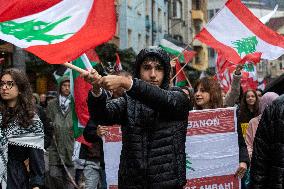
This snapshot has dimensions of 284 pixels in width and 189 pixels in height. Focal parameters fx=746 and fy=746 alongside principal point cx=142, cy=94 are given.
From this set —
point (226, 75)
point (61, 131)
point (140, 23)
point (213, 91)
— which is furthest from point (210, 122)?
point (140, 23)

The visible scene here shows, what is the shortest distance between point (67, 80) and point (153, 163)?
5.49 m

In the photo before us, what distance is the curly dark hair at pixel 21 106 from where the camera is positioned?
5.57 metres

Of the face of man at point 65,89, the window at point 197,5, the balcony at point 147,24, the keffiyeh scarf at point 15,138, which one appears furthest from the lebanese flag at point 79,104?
the window at point 197,5

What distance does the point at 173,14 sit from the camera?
5369 centimetres

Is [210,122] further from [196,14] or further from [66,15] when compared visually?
[196,14]

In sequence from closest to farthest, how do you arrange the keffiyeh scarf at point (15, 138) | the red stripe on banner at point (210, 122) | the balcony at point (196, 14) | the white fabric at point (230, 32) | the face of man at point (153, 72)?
the face of man at point (153, 72), the keffiyeh scarf at point (15, 138), the red stripe on banner at point (210, 122), the white fabric at point (230, 32), the balcony at point (196, 14)

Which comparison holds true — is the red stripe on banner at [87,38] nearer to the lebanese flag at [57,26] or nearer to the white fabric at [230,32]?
the lebanese flag at [57,26]

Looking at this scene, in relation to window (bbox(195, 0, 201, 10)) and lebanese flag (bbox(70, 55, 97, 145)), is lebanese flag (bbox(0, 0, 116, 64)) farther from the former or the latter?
window (bbox(195, 0, 201, 10))

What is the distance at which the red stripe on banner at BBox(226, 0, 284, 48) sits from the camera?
927 centimetres

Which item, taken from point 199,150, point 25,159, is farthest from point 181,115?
point 199,150

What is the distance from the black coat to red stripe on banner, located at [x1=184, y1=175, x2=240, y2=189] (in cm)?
175

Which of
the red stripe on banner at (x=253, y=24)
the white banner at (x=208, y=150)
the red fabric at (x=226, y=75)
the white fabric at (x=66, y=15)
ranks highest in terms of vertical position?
the red stripe on banner at (x=253, y=24)

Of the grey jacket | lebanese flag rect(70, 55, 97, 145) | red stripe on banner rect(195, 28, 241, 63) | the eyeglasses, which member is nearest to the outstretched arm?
the eyeglasses

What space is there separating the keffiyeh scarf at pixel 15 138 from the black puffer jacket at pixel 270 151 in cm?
169
